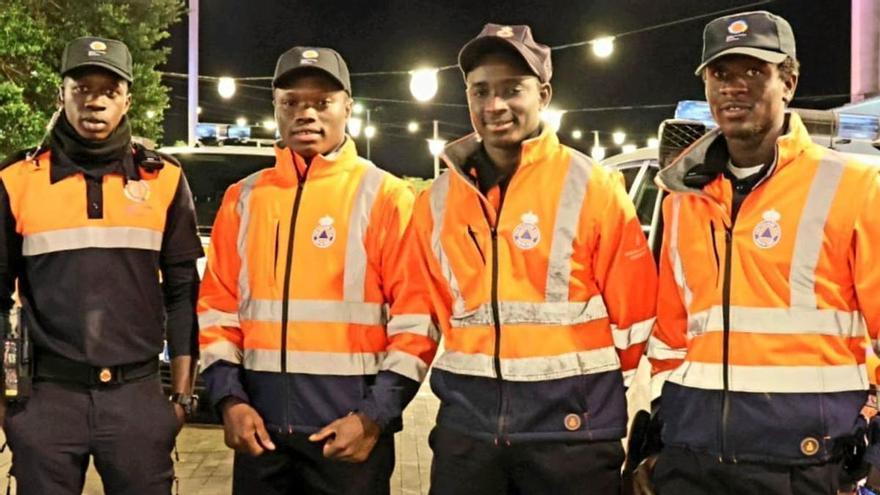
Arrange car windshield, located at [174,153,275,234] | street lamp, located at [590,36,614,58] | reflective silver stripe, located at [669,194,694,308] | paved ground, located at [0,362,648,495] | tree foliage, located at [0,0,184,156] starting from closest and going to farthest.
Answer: reflective silver stripe, located at [669,194,694,308] → paved ground, located at [0,362,648,495] → car windshield, located at [174,153,275,234] → tree foliage, located at [0,0,184,156] → street lamp, located at [590,36,614,58]

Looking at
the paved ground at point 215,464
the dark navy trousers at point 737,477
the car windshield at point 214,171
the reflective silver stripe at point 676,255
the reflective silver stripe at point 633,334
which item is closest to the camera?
the dark navy trousers at point 737,477

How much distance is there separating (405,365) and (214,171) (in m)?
4.90

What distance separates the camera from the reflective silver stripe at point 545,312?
2.87 m

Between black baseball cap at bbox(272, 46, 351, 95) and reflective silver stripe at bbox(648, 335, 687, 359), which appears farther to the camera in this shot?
black baseball cap at bbox(272, 46, 351, 95)

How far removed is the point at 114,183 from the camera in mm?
3441

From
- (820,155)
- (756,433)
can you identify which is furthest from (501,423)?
(820,155)

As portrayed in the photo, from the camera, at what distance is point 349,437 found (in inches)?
119

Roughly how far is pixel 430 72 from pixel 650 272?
15400 millimetres

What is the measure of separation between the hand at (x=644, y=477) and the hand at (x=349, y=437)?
864 mm

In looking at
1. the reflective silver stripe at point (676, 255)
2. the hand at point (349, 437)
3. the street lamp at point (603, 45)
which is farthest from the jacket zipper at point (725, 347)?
the street lamp at point (603, 45)

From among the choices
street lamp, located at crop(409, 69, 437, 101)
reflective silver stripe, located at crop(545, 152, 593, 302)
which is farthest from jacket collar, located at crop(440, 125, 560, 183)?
street lamp, located at crop(409, 69, 437, 101)

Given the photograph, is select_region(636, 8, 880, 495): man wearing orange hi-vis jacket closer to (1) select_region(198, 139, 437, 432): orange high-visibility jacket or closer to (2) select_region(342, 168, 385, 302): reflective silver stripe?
(1) select_region(198, 139, 437, 432): orange high-visibility jacket

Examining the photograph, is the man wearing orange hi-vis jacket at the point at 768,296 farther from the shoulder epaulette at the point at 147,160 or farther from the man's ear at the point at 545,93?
the shoulder epaulette at the point at 147,160

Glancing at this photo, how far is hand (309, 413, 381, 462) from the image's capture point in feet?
9.96
